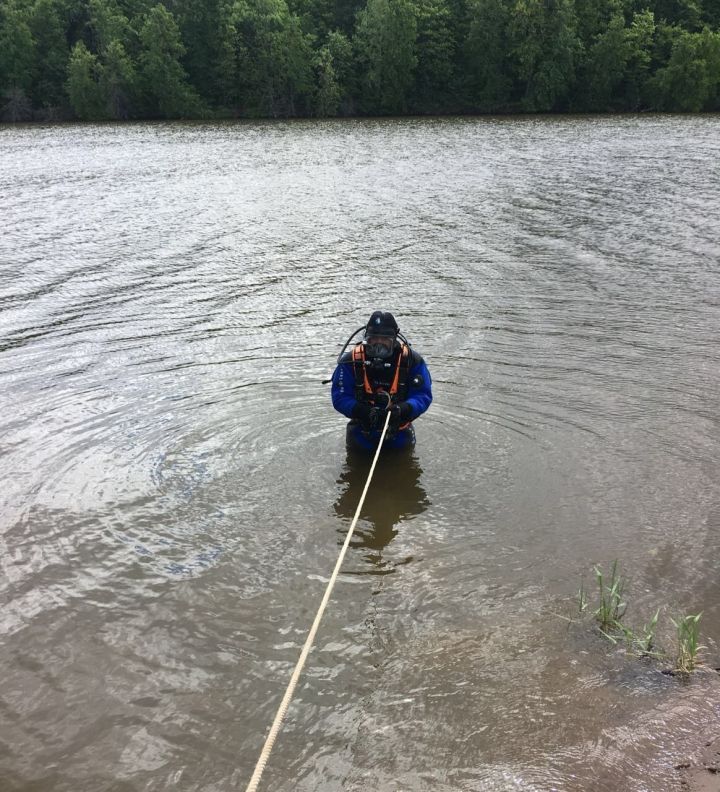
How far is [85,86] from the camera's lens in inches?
2638

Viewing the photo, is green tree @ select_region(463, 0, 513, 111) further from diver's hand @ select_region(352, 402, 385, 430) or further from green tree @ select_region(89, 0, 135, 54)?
diver's hand @ select_region(352, 402, 385, 430)

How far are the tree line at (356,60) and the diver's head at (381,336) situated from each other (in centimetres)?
6540

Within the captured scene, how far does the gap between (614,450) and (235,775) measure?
5.43m

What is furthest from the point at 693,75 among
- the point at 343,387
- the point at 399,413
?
the point at 399,413

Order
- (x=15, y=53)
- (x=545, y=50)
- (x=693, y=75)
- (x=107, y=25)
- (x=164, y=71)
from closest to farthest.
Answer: (x=693, y=75), (x=545, y=50), (x=164, y=71), (x=15, y=53), (x=107, y=25)

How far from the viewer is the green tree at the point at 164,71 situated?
6869cm

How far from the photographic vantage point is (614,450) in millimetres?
7836

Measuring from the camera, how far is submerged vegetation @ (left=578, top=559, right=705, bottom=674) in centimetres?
436

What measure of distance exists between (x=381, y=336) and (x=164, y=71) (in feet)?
235

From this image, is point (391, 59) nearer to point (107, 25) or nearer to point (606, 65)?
point (606, 65)

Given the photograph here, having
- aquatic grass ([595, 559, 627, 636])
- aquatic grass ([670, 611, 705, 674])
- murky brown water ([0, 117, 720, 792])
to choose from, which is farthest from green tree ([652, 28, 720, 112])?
aquatic grass ([670, 611, 705, 674])

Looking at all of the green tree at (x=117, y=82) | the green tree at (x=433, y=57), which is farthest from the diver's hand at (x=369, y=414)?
the green tree at (x=117, y=82)

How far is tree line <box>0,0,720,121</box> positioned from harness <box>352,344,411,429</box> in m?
65.2

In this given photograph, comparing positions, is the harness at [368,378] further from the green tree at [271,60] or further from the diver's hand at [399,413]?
the green tree at [271,60]
